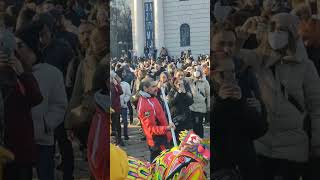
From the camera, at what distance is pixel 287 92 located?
13.1ft

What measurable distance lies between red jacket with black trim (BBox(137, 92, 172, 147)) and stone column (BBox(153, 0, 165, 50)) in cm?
49

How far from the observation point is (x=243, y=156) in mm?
4141

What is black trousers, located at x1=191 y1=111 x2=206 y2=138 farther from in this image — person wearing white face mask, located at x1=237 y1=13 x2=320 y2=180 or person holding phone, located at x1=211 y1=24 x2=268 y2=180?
person wearing white face mask, located at x1=237 y1=13 x2=320 y2=180

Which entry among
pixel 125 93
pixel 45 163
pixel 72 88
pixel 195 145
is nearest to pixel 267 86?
pixel 195 145

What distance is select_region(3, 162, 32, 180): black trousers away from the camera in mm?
4379

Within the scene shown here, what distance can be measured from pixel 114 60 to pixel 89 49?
0.89 feet

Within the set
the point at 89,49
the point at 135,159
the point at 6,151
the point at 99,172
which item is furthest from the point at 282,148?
the point at 6,151

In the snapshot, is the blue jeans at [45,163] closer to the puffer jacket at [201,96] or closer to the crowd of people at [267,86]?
the puffer jacket at [201,96]

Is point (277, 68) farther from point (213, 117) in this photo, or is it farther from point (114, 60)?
point (114, 60)

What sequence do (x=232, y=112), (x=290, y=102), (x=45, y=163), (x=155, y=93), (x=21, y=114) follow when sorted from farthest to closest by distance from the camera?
(x=45, y=163), (x=21, y=114), (x=155, y=93), (x=232, y=112), (x=290, y=102)

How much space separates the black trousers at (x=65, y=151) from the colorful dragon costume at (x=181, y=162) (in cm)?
60

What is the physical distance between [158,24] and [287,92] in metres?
1.29

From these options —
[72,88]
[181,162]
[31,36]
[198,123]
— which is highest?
[31,36]

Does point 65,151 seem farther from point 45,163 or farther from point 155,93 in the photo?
point 155,93
